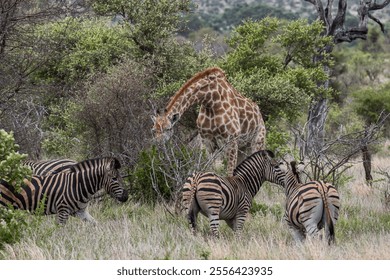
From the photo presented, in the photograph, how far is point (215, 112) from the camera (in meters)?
11.3

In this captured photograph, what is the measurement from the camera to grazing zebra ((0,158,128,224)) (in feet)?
29.6

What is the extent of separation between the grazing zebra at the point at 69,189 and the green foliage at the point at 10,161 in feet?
3.33

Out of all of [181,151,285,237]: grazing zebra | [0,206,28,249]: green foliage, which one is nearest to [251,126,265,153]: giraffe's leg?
[181,151,285,237]: grazing zebra

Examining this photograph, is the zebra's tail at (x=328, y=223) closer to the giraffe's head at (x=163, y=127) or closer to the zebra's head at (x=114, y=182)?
the zebra's head at (x=114, y=182)

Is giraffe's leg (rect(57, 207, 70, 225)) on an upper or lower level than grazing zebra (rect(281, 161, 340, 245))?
lower

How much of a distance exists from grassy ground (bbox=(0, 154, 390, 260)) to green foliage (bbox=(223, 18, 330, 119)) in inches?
147

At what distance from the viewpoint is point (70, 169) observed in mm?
9570

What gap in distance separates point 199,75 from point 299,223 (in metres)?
3.82

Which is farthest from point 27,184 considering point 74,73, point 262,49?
point 74,73

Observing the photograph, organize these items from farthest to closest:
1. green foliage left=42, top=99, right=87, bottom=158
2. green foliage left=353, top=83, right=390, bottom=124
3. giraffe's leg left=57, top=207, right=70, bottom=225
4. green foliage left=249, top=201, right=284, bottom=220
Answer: green foliage left=353, top=83, right=390, bottom=124 → green foliage left=42, top=99, right=87, bottom=158 → green foliage left=249, top=201, right=284, bottom=220 → giraffe's leg left=57, top=207, right=70, bottom=225

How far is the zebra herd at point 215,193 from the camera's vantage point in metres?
8.03

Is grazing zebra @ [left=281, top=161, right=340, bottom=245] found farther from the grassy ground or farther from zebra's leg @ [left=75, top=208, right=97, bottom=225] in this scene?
zebra's leg @ [left=75, top=208, right=97, bottom=225]

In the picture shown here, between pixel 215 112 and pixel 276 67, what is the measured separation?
4.62m
